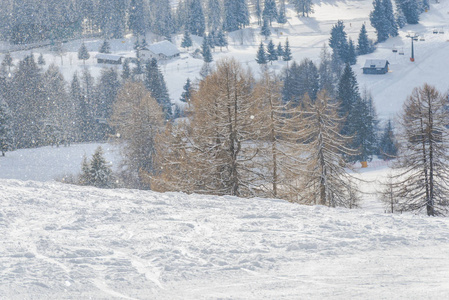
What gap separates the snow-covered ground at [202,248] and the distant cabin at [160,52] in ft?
326

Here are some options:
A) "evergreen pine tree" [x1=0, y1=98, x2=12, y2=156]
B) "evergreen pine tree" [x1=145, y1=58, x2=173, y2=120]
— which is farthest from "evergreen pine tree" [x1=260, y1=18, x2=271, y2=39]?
"evergreen pine tree" [x1=0, y1=98, x2=12, y2=156]

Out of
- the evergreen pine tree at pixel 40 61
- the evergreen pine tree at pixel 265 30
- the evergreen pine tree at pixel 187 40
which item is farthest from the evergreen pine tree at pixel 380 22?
the evergreen pine tree at pixel 40 61

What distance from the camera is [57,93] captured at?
79.1 meters

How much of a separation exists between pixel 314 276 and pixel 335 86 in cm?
8070

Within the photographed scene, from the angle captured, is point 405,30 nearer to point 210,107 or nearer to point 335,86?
point 335,86

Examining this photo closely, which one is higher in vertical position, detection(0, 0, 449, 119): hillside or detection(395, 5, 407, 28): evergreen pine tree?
detection(395, 5, 407, 28): evergreen pine tree

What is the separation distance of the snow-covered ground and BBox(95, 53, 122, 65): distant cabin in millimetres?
96741

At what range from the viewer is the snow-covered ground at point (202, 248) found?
670 centimetres

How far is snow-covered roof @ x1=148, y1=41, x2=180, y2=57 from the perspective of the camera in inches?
4429

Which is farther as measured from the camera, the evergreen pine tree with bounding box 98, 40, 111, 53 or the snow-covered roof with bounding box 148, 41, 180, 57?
the evergreen pine tree with bounding box 98, 40, 111, 53

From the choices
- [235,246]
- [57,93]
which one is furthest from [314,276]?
[57,93]

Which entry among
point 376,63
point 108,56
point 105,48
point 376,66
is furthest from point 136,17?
point 376,66

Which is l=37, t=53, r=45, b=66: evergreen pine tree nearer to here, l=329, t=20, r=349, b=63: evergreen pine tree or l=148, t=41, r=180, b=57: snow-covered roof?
l=148, t=41, r=180, b=57: snow-covered roof

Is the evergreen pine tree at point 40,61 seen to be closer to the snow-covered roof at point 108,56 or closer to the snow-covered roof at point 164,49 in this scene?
the snow-covered roof at point 108,56
